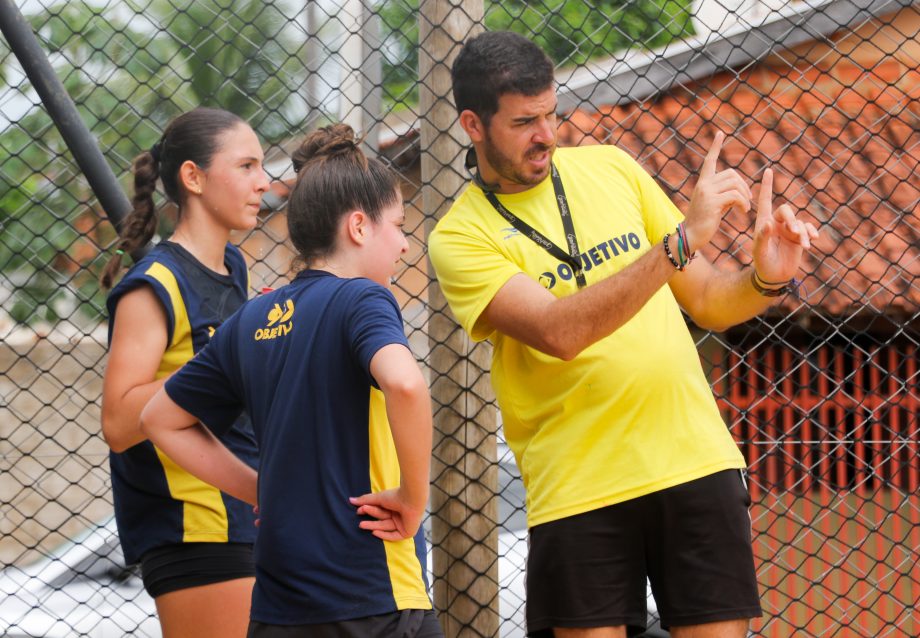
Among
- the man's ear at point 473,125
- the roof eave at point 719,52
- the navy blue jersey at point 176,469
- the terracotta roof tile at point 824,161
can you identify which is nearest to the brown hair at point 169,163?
the navy blue jersey at point 176,469

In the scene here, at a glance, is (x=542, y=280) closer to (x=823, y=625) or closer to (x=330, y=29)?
(x=823, y=625)

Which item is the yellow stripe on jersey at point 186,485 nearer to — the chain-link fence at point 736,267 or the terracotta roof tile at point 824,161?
the chain-link fence at point 736,267

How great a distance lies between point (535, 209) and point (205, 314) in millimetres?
747

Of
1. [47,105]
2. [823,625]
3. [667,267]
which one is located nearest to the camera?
[667,267]

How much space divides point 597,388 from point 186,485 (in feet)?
2.94

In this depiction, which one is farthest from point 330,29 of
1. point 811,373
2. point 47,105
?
point 47,105

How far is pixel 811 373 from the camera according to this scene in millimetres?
4996

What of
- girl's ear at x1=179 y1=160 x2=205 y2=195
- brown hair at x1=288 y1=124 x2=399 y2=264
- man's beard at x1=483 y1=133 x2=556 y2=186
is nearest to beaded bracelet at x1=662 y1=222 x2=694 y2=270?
man's beard at x1=483 y1=133 x2=556 y2=186

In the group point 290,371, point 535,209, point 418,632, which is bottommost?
point 418,632

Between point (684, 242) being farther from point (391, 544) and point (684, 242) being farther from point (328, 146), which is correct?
point (391, 544)

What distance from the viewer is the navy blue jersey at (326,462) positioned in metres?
1.99

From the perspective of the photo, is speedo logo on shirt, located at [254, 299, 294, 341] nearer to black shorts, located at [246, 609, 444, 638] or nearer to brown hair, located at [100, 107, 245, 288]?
black shorts, located at [246, 609, 444, 638]

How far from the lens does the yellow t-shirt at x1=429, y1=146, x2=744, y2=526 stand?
8.06 feet

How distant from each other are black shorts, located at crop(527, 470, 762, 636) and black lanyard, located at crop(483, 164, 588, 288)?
49 centimetres
